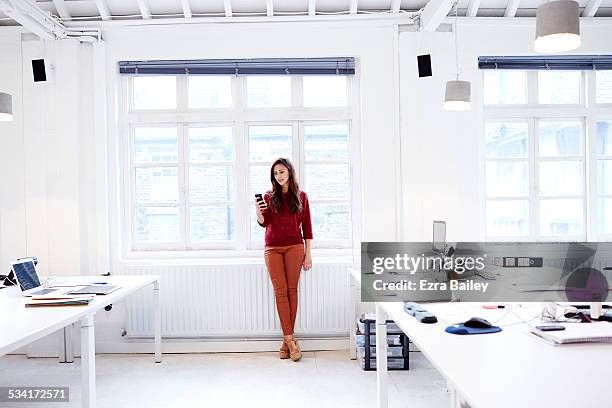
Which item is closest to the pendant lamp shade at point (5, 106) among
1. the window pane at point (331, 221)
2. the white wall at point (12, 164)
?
the white wall at point (12, 164)

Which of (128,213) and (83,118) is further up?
(83,118)

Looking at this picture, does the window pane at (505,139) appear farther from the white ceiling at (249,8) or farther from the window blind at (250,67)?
the window blind at (250,67)

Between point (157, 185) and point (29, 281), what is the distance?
1.67 metres

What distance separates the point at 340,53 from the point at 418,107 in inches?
32.9

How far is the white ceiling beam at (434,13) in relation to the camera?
383 centimetres

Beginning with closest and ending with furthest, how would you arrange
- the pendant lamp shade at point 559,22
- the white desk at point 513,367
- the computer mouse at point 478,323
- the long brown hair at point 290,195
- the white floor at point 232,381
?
the white desk at point 513,367 → the computer mouse at point 478,323 → the pendant lamp shade at point 559,22 → the white floor at point 232,381 → the long brown hair at point 290,195

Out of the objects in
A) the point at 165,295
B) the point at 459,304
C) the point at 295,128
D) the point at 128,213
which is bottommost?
the point at 165,295

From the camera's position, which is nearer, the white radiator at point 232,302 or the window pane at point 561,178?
the white radiator at point 232,302

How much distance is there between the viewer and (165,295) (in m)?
4.42

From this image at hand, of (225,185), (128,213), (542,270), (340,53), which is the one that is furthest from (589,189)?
(128,213)

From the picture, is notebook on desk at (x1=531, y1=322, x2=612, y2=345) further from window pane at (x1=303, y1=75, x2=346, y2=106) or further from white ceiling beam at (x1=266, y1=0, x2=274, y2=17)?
white ceiling beam at (x1=266, y1=0, x2=274, y2=17)

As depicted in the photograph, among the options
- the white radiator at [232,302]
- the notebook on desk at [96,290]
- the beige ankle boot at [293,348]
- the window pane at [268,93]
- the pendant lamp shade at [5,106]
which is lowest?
the beige ankle boot at [293,348]

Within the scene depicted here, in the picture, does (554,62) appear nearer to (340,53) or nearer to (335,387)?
(340,53)

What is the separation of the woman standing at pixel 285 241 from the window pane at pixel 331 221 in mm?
446
